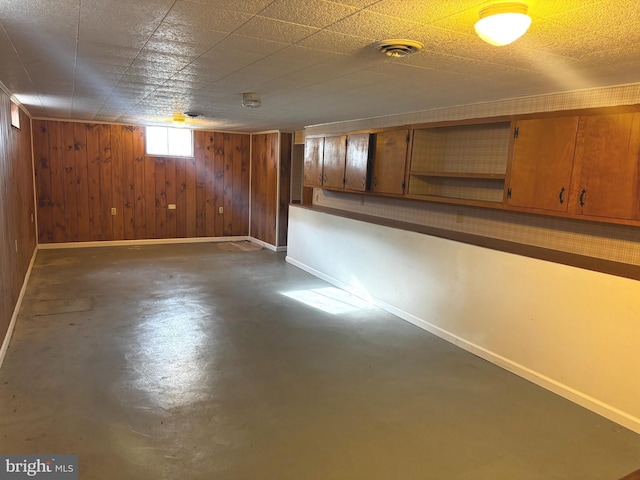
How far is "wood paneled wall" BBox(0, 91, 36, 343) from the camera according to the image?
3467 millimetres

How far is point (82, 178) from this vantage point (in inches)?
284

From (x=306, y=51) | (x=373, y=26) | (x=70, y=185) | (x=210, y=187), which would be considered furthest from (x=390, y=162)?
(x=70, y=185)

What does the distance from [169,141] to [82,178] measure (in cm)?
160

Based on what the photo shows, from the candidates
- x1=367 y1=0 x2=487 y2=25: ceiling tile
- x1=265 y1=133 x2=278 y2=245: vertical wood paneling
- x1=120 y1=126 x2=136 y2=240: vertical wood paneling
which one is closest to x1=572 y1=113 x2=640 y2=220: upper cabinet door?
x1=367 y1=0 x2=487 y2=25: ceiling tile

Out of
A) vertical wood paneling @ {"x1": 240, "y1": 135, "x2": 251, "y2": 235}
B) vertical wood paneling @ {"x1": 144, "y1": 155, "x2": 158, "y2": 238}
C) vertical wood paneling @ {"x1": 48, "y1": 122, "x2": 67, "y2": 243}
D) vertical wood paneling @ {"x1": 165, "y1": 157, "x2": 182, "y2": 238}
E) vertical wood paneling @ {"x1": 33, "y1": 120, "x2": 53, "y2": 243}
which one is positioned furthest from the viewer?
vertical wood paneling @ {"x1": 240, "y1": 135, "x2": 251, "y2": 235}

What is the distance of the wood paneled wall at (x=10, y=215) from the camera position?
3467mm

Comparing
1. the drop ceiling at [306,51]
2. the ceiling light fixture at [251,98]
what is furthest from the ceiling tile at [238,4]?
the ceiling light fixture at [251,98]

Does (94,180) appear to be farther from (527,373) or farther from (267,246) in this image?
(527,373)

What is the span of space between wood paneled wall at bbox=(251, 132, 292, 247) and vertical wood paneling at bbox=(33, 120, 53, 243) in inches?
136

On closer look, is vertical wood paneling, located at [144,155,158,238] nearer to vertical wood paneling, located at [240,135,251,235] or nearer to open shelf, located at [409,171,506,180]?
vertical wood paneling, located at [240,135,251,235]

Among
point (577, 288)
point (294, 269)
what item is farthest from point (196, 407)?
point (294, 269)

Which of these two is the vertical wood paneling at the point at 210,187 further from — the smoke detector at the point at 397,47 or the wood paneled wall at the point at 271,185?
the smoke detector at the point at 397,47

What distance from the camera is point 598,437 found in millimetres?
2533

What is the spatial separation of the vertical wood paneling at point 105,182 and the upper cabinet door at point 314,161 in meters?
3.59
